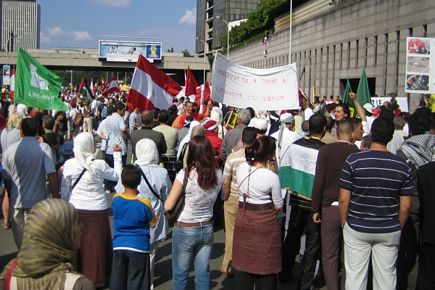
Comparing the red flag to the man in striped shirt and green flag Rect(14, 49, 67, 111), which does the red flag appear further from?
the man in striped shirt

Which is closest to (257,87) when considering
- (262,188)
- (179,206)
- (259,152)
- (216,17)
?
(259,152)


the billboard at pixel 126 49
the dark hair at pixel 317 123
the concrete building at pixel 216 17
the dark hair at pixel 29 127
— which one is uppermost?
the concrete building at pixel 216 17

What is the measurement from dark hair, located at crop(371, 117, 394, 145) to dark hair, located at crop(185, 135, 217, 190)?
1.44 meters

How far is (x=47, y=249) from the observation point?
7.88 ft

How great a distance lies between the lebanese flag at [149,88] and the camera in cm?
1052

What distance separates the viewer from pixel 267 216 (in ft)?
16.5

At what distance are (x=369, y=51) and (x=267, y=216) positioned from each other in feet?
107

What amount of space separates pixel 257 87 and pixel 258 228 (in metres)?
4.54

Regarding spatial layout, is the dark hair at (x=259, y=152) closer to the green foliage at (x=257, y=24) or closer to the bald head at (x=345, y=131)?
the bald head at (x=345, y=131)

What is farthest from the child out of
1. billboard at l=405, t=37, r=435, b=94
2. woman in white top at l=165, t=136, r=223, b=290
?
billboard at l=405, t=37, r=435, b=94

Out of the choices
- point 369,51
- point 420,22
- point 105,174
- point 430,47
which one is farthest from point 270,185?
point 369,51

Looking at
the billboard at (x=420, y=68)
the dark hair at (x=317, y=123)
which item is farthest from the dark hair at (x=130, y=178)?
the billboard at (x=420, y=68)

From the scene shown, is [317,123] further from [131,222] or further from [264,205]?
[131,222]

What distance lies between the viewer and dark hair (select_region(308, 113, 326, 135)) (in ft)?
19.8
